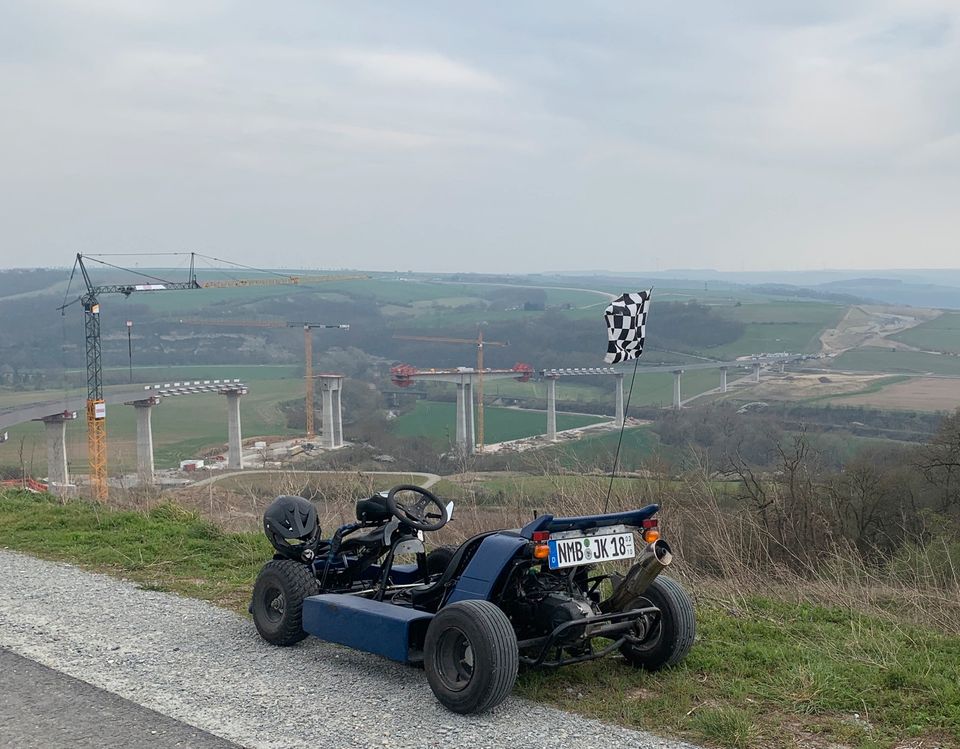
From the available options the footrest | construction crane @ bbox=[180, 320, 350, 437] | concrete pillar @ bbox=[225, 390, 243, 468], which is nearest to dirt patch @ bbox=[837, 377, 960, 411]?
concrete pillar @ bbox=[225, 390, 243, 468]

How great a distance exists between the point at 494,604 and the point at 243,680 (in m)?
1.66

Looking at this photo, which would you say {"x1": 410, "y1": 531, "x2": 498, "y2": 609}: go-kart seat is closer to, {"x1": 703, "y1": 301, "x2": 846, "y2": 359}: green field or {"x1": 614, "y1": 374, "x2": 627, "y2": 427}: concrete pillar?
{"x1": 614, "y1": 374, "x2": 627, "y2": 427}: concrete pillar

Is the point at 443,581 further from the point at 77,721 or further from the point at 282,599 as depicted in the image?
the point at 77,721

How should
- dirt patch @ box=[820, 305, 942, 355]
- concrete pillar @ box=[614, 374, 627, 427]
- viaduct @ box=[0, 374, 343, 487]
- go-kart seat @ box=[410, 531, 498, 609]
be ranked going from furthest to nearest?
dirt patch @ box=[820, 305, 942, 355], concrete pillar @ box=[614, 374, 627, 427], viaduct @ box=[0, 374, 343, 487], go-kart seat @ box=[410, 531, 498, 609]

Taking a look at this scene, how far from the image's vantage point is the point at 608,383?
8175cm

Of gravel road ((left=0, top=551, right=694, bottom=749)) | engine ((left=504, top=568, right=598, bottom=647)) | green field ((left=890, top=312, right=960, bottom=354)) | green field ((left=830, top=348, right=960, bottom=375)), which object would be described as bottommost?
green field ((left=830, top=348, right=960, bottom=375))

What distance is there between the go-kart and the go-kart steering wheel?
0.01 meters

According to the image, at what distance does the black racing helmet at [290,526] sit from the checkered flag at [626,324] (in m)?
3.12

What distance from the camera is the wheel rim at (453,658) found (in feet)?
18.2

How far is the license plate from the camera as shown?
18.3 feet

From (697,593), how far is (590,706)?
9.18 ft

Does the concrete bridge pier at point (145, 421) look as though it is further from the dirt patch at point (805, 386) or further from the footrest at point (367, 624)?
the footrest at point (367, 624)

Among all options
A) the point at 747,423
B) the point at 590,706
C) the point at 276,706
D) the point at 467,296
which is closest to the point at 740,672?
the point at 590,706

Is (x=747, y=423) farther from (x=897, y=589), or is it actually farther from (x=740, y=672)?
(x=740, y=672)
